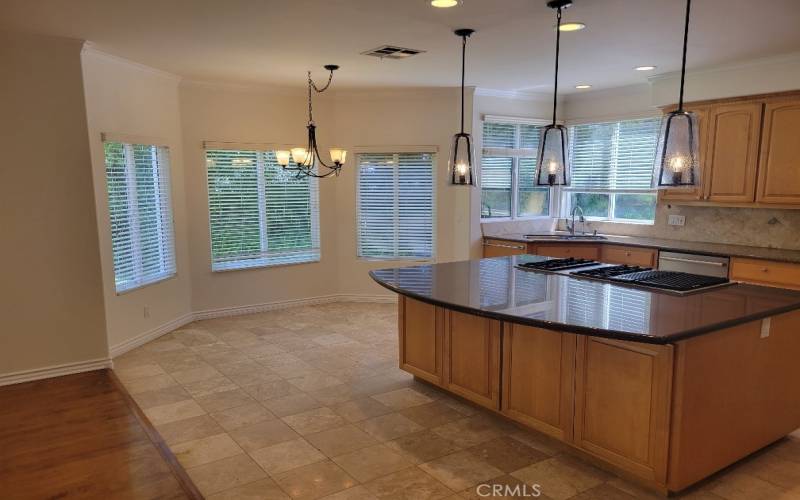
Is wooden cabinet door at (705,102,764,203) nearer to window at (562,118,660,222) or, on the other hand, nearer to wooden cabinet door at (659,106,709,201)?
wooden cabinet door at (659,106,709,201)

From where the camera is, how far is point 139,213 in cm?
495

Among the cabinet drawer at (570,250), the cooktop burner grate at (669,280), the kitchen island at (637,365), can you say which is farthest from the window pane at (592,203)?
the kitchen island at (637,365)

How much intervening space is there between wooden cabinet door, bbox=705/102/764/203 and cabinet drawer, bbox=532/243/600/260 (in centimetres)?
121

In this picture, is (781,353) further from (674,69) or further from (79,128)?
(79,128)

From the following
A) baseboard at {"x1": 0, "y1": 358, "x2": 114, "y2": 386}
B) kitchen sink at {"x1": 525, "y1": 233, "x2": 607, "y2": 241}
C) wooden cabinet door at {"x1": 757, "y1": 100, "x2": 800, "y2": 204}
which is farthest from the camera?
kitchen sink at {"x1": 525, "y1": 233, "x2": 607, "y2": 241}

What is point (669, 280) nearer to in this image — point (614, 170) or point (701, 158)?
point (701, 158)

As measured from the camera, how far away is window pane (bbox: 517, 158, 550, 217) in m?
6.72

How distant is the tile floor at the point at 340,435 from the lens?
2.69 metres

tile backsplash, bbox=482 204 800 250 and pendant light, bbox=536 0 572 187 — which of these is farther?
tile backsplash, bbox=482 204 800 250

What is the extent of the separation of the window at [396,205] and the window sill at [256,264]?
692 mm

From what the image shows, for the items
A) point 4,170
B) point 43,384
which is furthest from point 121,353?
point 4,170

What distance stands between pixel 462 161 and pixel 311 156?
2.69 m

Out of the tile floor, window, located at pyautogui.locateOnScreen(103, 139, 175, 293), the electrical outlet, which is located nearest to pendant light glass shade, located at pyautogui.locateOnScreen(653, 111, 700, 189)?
the tile floor

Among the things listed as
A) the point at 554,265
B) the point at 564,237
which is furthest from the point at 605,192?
the point at 554,265
